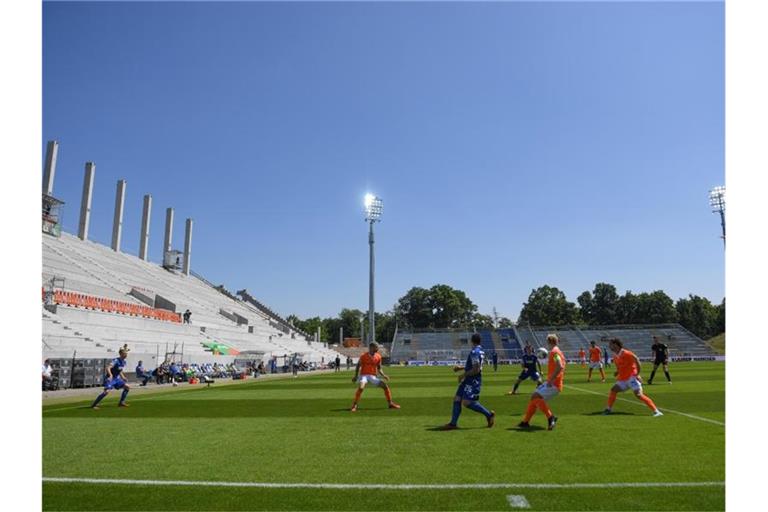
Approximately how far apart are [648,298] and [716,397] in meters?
135

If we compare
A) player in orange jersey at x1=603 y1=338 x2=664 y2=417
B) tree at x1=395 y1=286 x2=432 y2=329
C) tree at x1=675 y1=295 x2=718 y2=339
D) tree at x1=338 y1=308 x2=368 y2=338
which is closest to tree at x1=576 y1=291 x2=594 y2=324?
tree at x1=675 y1=295 x2=718 y2=339

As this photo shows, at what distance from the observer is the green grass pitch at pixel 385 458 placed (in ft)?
17.5

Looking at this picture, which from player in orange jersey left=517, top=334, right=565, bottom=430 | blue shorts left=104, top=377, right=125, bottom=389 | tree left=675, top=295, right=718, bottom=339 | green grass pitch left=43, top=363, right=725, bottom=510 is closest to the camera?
green grass pitch left=43, top=363, right=725, bottom=510

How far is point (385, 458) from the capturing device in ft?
24.1

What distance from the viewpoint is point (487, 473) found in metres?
6.34

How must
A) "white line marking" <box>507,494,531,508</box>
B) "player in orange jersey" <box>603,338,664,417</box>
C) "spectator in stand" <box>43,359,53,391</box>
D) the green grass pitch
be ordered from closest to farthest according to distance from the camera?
1. "white line marking" <box>507,494,531,508</box>
2. the green grass pitch
3. "player in orange jersey" <box>603,338,664,417</box>
4. "spectator in stand" <box>43,359,53,391</box>

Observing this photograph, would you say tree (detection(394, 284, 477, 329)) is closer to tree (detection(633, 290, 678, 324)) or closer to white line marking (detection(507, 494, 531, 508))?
tree (detection(633, 290, 678, 324))

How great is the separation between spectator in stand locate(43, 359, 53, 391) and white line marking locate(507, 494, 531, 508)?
25907mm

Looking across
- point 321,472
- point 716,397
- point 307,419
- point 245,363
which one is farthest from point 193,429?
point 245,363

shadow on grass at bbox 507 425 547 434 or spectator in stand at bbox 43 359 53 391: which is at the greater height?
shadow on grass at bbox 507 425 547 434

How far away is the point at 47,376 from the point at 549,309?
12982 centimetres

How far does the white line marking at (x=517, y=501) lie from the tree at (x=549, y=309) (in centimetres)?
13824

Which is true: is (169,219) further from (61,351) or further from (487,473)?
(487,473)

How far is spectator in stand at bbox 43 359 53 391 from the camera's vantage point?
2452 cm
